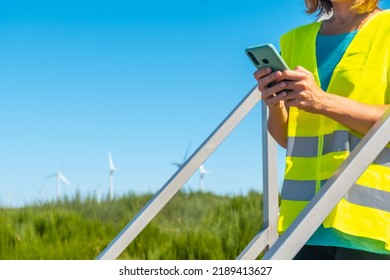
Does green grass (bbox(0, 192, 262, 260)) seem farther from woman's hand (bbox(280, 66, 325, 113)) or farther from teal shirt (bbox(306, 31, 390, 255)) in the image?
woman's hand (bbox(280, 66, 325, 113))

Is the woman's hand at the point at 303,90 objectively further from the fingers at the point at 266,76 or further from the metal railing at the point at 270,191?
the metal railing at the point at 270,191

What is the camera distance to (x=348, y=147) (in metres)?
1.37

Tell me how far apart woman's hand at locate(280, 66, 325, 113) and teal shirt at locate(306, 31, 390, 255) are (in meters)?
0.12

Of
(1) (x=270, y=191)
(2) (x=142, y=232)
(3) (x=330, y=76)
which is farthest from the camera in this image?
(2) (x=142, y=232)

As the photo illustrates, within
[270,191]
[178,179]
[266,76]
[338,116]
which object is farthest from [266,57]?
[270,191]

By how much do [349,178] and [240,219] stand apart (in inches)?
194

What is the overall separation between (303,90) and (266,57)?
93 millimetres

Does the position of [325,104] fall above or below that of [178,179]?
above

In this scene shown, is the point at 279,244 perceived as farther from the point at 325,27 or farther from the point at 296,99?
the point at 325,27

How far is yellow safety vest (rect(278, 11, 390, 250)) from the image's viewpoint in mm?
1344

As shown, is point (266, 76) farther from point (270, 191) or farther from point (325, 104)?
point (270, 191)

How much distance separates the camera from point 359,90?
1.37m

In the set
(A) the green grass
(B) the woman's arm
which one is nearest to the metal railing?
(B) the woman's arm
